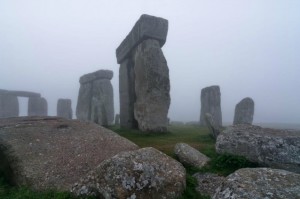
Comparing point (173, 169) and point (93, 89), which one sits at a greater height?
point (93, 89)

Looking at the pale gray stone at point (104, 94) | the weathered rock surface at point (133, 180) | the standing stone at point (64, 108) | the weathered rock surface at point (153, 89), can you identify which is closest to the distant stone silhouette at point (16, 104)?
the standing stone at point (64, 108)

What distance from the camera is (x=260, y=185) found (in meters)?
4.20

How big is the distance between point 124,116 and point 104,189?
12.9 meters

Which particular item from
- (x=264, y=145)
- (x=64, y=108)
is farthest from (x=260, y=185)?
(x=64, y=108)

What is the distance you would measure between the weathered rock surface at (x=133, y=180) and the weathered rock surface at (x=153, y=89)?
8.66 m

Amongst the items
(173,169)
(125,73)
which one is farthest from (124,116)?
(173,169)

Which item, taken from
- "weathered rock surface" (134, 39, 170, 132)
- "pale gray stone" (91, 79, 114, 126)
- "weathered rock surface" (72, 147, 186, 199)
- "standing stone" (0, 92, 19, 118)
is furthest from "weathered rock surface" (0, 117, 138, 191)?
"standing stone" (0, 92, 19, 118)

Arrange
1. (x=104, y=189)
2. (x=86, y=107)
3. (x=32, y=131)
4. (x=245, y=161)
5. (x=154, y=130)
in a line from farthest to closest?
1. (x=86, y=107)
2. (x=154, y=130)
3. (x=32, y=131)
4. (x=245, y=161)
5. (x=104, y=189)

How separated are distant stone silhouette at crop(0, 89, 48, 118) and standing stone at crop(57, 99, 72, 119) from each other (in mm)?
2839

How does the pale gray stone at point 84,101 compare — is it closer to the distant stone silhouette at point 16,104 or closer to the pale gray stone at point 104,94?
the pale gray stone at point 104,94

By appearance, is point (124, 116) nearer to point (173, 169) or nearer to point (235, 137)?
point (235, 137)

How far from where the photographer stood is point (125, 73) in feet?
60.4

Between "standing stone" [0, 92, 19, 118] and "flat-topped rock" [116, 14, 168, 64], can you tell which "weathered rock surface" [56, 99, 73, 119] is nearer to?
"standing stone" [0, 92, 19, 118]

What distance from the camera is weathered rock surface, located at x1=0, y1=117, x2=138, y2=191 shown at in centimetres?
712
